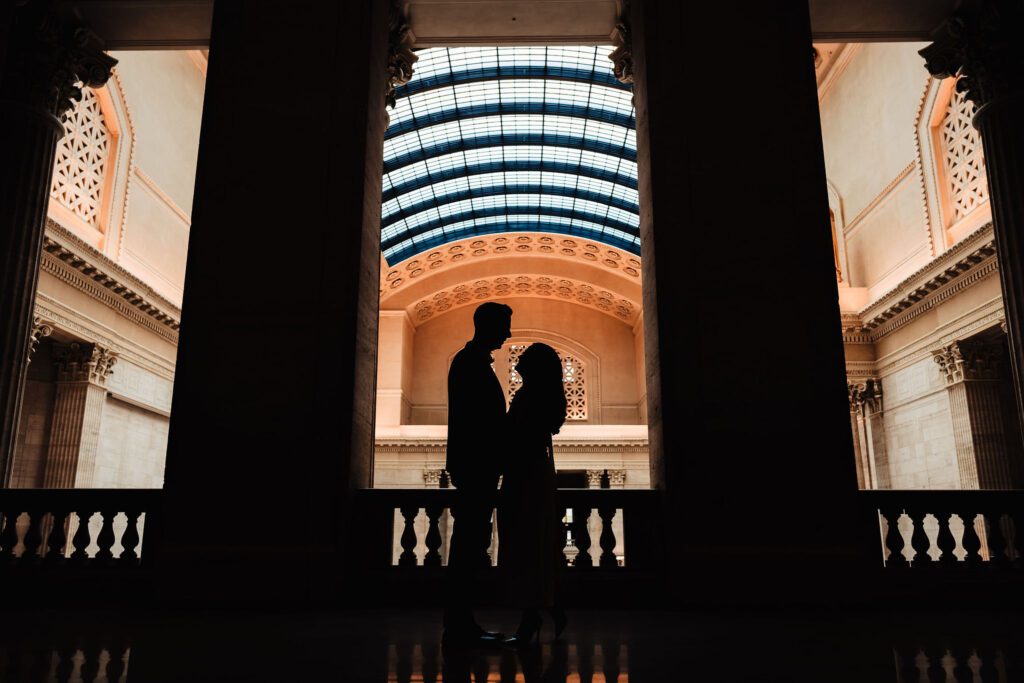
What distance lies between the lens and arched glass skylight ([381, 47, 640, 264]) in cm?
1959

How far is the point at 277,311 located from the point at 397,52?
3241 millimetres

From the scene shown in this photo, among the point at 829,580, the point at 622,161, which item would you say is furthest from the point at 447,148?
the point at 829,580

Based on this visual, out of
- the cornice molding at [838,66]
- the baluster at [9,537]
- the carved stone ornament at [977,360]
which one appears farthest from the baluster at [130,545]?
the cornice molding at [838,66]

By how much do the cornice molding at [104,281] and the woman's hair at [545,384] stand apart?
1013cm

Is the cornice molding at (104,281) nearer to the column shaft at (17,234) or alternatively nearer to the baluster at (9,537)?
the column shaft at (17,234)

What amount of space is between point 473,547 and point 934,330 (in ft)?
48.0

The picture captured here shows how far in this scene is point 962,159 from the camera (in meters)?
14.3

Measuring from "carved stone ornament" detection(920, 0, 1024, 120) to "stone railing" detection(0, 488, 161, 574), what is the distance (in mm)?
7938

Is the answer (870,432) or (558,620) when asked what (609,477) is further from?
(558,620)

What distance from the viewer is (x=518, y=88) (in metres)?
20.8

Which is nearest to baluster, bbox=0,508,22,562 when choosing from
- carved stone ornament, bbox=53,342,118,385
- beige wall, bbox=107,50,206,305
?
carved stone ornament, bbox=53,342,118,385

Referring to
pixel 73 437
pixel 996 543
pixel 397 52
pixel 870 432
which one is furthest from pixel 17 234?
pixel 870 432

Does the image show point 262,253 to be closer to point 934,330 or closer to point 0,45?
point 0,45

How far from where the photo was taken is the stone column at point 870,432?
17.7 metres
